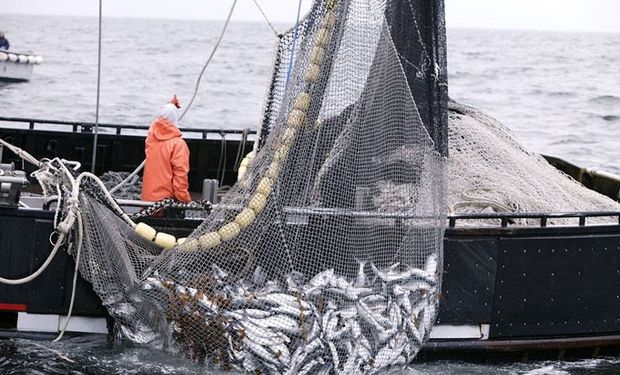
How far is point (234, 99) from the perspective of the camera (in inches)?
1777

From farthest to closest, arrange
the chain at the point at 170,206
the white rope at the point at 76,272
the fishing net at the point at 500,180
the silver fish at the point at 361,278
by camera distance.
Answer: the fishing net at the point at 500,180
the chain at the point at 170,206
the white rope at the point at 76,272
the silver fish at the point at 361,278

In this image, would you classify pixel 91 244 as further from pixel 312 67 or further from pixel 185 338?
pixel 312 67

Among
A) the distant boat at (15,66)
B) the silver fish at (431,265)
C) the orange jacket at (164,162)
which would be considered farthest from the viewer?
the distant boat at (15,66)

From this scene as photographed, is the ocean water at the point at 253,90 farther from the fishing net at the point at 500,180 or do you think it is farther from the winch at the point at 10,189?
the winch at the point at 10,189

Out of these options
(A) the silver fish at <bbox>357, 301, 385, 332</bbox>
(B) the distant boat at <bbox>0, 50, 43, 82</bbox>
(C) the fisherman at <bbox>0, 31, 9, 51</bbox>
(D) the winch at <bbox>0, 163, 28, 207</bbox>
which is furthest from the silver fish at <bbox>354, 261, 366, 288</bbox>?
(C) the fisherman at <bbox>0, 31, 9, 51</bbox>

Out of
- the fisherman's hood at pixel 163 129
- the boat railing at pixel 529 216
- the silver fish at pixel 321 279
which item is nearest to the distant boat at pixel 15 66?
the fisherman's hood at pixel 163 129

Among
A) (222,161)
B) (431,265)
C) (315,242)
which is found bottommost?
(431,265)

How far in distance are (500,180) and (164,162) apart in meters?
3.47

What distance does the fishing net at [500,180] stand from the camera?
12023 millimetres

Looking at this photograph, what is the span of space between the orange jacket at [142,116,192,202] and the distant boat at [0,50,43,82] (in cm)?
3596

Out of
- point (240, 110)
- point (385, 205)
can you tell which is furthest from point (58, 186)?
point (240, 110)

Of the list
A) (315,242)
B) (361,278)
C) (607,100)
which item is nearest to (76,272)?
(315,242)

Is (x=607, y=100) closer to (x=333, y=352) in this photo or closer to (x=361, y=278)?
(x=361, y=278)

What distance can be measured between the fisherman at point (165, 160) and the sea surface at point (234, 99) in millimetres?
1316
